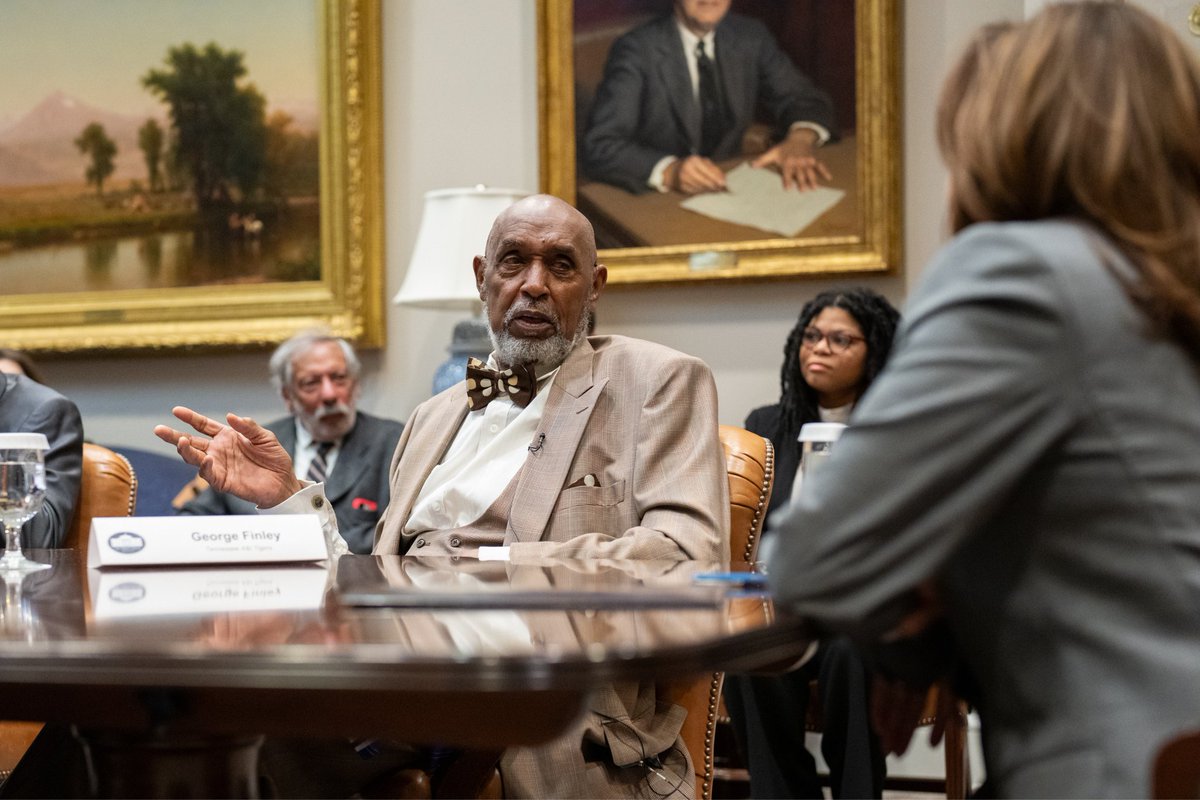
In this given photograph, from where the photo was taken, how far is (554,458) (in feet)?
9.43

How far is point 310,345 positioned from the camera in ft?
18.8

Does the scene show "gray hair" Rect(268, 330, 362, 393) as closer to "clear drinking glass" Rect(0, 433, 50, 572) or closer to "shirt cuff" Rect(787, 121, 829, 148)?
"shirt cuff" Rect(787, 121, 829, 148)

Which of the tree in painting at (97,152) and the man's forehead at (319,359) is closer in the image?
the man's forehead at (319,359)

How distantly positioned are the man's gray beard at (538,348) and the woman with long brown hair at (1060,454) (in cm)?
180

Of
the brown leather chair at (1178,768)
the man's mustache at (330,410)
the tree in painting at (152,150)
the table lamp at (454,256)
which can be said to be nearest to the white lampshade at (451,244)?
the table lamp at (454,256)

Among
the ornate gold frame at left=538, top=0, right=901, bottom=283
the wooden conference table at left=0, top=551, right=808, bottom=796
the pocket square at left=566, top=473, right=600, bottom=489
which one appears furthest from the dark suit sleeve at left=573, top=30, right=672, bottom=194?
the wooden conference table at left=0, top=551, right=808, bottom=796

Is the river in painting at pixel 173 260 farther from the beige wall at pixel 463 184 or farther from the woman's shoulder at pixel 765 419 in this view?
the woman's shoulder at pixel 765 419

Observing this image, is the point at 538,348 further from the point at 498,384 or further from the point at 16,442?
the point at 16,442

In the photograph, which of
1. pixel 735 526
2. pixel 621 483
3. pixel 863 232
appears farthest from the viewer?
pixel 863 232

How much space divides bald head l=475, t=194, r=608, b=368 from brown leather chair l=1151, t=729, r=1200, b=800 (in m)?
2.06

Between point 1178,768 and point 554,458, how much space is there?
5.80 ft

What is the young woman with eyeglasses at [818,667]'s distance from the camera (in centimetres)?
423

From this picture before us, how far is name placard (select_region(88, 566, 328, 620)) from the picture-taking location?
1786mm

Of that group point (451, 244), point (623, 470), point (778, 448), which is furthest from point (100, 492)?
point (778, 448)
